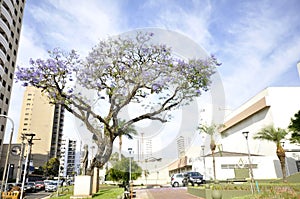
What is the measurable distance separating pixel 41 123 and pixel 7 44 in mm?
51784

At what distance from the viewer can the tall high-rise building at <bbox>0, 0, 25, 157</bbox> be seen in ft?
117

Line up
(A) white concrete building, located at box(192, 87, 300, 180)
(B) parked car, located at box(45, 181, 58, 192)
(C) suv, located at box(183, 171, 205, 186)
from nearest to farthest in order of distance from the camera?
(C) suv, located at box(183, 171, 205, 186) < (B) parked car, located at box(45, 181, 58, 192) < (A) white concrete building, located at box(192, 87, 300, 180)

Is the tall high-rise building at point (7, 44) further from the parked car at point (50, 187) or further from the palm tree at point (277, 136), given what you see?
the palm tree at point (277, 136)

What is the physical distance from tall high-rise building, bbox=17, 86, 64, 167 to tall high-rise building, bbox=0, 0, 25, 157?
3729 cm

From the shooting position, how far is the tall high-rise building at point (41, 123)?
81125 mm

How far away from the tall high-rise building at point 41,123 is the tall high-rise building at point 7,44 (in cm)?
3729

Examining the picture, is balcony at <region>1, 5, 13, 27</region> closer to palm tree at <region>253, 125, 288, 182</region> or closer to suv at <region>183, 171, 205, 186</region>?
suv at <region>183, 171, 205, 186</region>

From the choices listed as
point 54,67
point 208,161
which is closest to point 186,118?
point 54,67

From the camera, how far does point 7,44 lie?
120 ft

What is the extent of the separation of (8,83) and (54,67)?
1310 inches

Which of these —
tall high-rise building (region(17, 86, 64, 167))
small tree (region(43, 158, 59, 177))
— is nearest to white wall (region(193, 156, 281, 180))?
small tree (region(43, 158, 59, 177))

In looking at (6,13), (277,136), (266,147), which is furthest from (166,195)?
(6,13)

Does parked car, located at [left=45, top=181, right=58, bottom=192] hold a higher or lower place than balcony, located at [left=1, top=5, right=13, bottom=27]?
lower

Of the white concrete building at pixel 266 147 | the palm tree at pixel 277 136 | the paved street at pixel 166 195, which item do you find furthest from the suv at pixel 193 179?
the white concrete building at pixel 266 147
